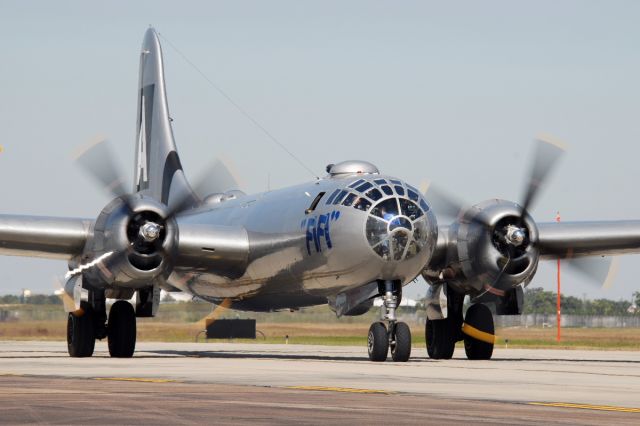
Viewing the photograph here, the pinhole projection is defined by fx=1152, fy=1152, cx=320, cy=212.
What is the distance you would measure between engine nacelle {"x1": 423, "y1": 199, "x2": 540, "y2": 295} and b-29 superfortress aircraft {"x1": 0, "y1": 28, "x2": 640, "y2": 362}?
3 centimetres

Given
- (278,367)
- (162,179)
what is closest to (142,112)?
(162,179)

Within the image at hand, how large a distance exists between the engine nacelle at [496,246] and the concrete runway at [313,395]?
16.7 feet

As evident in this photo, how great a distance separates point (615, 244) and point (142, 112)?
1818cm

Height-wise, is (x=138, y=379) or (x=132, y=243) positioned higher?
(x=132, y=243)

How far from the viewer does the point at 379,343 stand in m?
24.2

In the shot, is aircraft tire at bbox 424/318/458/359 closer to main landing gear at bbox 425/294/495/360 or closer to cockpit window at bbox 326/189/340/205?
main landing gear at bbox 425/294/495/360

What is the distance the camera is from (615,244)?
28.7m

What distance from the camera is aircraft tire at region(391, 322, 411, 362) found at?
2405 centimetres

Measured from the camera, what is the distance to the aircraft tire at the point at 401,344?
24.0 meters

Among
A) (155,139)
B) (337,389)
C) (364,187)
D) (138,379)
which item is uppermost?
(155,139)

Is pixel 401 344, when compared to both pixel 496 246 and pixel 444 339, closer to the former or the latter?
pixel 496 246

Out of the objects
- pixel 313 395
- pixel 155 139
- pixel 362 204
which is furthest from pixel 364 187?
pixel 155 139

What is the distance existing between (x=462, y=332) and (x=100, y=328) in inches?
355

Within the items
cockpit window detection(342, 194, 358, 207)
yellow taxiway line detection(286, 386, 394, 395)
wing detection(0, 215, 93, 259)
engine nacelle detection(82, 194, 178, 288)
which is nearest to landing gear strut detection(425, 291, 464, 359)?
cockpit window detection(342, 194, 358, 207)
